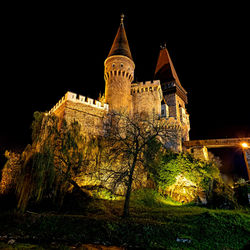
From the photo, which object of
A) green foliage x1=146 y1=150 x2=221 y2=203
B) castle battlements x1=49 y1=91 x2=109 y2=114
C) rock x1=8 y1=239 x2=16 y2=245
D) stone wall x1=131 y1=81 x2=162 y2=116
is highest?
stone wall x1=131 y1=81 x2=162 y2=116

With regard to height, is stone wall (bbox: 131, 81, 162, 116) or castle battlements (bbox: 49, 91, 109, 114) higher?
stone wall (bbox: 131, 81, 162, 116)

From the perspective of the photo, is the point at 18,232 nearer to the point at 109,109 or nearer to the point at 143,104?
the point at 109,109

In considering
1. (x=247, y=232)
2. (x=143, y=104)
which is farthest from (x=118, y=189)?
(x=143, y=104)

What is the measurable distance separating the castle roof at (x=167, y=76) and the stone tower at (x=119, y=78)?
37.6 feet

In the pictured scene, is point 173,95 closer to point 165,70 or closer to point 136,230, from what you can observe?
point 165,70

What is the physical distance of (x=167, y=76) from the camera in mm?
37500

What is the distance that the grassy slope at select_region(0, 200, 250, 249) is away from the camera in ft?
28.5

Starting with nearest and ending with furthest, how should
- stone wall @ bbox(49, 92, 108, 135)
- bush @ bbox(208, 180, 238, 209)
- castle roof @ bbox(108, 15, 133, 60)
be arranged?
bush @ bbox(208, 180, 238, 209) < stone wall @ bbox(49, 92, 108, 135) < castle roof @ bbox(108, 15, 133, 60)

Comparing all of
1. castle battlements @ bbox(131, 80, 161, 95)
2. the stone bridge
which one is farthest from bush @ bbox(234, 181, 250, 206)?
castle battlements @ bbox(131, 80, 161, 95)

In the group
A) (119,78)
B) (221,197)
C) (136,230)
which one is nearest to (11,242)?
(136,230)

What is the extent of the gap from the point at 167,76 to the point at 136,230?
1253 inches

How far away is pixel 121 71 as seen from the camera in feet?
81.9

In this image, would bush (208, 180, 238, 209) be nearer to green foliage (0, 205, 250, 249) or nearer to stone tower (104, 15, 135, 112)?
green foliage (0, 205, 250, 249)

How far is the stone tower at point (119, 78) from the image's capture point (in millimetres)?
23688
